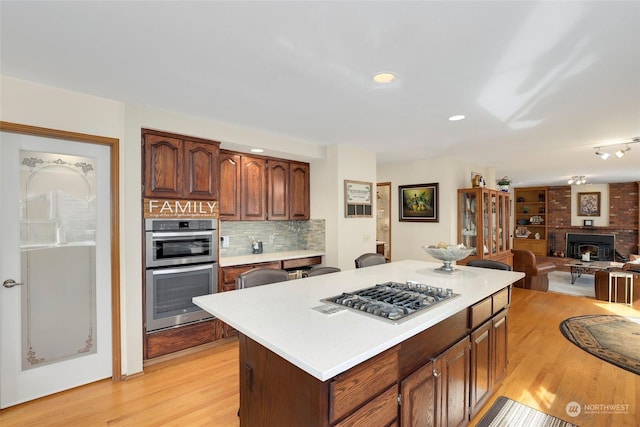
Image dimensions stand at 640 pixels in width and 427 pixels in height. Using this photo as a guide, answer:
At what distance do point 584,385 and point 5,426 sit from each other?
4.45 m

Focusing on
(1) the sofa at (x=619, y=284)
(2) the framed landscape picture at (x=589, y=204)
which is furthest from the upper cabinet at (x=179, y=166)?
(2) the framed landscape picture at (x=589, y=204)

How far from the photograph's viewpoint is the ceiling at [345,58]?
5.01 feet

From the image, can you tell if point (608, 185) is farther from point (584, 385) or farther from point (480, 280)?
point (480, 280)

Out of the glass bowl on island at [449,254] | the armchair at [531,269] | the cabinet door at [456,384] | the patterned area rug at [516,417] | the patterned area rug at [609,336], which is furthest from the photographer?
the armchair at [531,269]

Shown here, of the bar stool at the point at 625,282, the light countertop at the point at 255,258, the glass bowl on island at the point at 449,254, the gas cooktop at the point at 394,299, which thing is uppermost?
the glass bowl on island at the point at 449,254

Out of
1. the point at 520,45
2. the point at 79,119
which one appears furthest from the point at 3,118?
the point at 520,45

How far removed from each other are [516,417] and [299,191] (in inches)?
136

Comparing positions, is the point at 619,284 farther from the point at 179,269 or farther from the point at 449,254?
the point at 179,269

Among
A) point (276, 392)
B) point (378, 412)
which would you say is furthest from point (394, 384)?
point (276, 392)

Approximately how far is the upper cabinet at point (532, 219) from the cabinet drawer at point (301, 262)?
904cm

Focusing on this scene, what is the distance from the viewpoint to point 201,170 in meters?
3.29

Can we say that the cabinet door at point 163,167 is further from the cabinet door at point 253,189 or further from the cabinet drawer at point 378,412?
the cabinet drawer at point 378,412

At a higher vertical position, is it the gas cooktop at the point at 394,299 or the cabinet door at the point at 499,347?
the gas cooktop at the point at 394,299

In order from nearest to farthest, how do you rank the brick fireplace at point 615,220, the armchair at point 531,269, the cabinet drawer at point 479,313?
the cabinet drawer at point 479,313 → the armchair at point 531,269 → the brick fireplace at point 615,220
